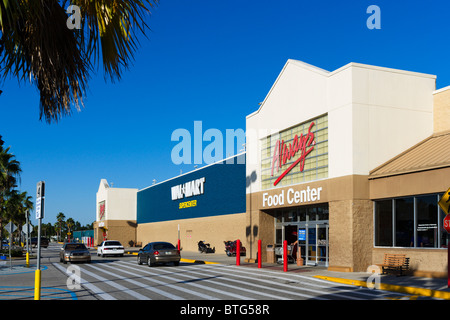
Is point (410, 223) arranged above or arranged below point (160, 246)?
above

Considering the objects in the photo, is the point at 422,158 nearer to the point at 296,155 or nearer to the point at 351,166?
the point at 351,166

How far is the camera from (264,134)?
102 ft

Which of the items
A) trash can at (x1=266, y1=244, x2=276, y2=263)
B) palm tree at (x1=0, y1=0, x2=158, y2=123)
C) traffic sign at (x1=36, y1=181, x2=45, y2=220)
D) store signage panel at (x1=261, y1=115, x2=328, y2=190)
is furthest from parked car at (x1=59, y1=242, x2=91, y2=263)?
palm tree at (x1=0, y1=0, x2=158, y2=123)

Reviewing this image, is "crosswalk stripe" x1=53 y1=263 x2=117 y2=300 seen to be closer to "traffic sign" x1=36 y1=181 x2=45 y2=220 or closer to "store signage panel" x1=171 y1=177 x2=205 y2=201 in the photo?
"traffic sign" x1=36 y1=181 x2=45 y2=220

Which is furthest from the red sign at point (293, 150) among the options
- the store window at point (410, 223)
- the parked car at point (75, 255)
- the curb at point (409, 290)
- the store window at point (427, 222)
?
the parked car at point (75, 255)

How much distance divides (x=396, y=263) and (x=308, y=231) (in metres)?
6.96

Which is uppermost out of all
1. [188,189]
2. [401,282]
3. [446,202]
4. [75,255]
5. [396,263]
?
[188,189]

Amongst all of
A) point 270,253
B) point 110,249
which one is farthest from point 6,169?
point 270,253

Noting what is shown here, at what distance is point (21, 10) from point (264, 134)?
2590cm

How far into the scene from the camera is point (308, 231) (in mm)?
27141

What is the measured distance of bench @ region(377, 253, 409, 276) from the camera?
2029 centimetres

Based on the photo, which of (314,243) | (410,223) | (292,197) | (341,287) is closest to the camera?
(341,287)

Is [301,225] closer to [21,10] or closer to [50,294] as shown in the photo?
[50,294]

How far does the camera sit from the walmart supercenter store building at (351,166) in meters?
20.8
